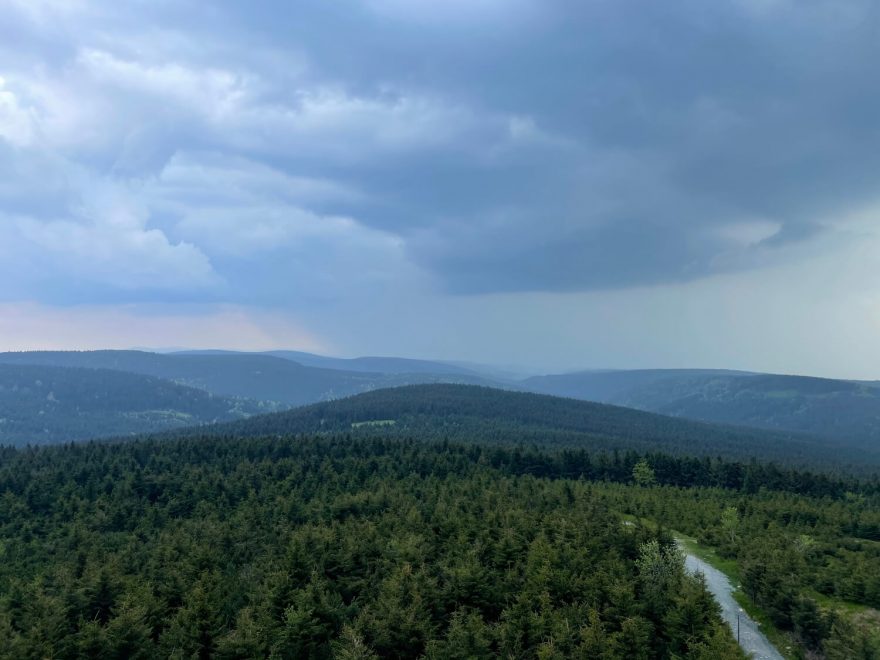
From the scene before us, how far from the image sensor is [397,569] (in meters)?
51.8

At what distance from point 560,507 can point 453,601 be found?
34.2 metres

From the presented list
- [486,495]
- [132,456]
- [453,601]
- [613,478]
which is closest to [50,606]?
[453,601]

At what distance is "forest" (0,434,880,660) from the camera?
139 feet

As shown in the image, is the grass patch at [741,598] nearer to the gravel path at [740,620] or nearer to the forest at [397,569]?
the gravel path at [740,620]

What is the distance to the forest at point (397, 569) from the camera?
42.3 m

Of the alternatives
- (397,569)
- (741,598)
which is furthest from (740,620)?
(397,569)

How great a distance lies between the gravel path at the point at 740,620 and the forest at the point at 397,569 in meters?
2.53

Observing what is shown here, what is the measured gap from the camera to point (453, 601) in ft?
160

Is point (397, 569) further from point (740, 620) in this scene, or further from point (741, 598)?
point (741, 598)

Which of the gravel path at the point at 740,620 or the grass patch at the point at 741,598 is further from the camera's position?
the grass patch at the point at 741,598

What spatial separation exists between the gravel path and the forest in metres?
2.53

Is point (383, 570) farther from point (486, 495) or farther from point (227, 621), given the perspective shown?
point (486, 495)

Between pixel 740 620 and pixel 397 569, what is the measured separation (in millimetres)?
32876

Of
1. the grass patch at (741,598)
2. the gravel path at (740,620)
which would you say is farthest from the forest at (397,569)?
the gravel path at (740,620)
